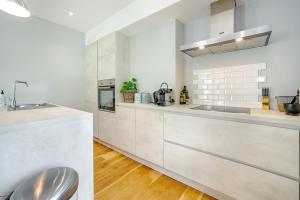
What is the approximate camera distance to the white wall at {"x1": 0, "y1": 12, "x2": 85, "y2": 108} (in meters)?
2.30

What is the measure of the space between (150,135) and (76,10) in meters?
2.48

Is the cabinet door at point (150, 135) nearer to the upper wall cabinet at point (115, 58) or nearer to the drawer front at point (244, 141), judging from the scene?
the drawer front at point (244, 141)

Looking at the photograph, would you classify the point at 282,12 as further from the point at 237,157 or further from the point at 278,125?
the point at 237,157

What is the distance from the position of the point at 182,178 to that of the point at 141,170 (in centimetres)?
58

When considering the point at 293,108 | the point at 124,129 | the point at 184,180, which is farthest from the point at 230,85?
the point at 124,129

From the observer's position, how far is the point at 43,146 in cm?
91

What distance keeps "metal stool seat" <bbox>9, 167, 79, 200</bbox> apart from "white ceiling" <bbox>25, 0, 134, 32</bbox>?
2.41 m

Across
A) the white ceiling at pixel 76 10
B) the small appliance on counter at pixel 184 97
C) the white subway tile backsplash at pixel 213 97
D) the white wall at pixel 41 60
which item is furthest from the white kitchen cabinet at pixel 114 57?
the white subway tile backsplash at pixel 213 97

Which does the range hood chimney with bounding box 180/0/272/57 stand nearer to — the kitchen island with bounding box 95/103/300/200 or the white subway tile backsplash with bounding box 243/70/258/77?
the white subway tile backsplash with bounding box 243/70/258/77

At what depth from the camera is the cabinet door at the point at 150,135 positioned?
1.80 m

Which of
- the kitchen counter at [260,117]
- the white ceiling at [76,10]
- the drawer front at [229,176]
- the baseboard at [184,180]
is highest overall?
the white ceiling at [76,10]

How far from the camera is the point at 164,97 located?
6.12 ft

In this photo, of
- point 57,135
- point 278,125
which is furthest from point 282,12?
point 57,135

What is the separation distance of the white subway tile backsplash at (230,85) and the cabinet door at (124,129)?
1.07 metres
